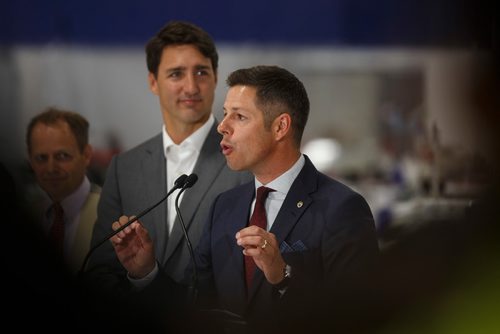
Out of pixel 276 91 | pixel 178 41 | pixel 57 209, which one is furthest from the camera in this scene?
pixel 57 209

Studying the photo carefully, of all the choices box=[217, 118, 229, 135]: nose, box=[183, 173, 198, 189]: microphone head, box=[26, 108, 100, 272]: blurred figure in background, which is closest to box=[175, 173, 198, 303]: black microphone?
box=[183, 173, 198, 189]: microphone head

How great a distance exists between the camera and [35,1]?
5.20 ft

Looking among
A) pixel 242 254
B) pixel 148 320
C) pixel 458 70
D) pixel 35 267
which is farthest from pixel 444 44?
pixel 35 267

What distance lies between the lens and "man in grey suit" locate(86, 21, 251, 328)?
151 cm

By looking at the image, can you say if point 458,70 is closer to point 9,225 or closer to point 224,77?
point 224,77

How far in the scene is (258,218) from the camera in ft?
4.96

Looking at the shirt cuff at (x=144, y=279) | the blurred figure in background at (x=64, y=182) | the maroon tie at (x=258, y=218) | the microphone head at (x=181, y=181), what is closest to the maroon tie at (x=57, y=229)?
the blurred figure in background at (x=64, y=182)

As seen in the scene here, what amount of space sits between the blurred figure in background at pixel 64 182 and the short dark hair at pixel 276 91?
40 centimetres

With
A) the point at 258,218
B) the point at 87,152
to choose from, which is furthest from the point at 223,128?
the point at 87,152

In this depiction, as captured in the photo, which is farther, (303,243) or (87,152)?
(87,152)

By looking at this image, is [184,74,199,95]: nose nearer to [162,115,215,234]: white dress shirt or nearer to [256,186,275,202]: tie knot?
[162,115,215,234]: white dress shirt

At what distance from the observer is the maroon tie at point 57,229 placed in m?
1.63

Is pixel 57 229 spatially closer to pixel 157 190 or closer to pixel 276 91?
pixel 157 190

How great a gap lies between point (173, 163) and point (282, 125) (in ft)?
0.91
